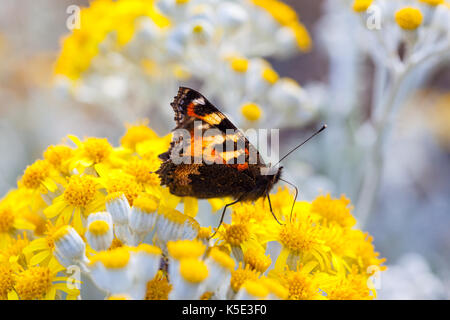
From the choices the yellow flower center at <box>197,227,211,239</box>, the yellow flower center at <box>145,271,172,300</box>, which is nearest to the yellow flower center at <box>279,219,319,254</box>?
the yellow flower center at <box>197,227,211,239</box>

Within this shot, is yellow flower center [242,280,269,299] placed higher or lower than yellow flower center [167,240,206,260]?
lower

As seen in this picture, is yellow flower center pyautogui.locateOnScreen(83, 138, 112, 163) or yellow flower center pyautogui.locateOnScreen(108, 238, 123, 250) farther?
yellow flower center pyautogui.locateOnScreen(83, 138, 112, 163)

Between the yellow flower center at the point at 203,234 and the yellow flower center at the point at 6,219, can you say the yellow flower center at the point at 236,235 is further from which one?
the yellow flower center at the point at 6,219

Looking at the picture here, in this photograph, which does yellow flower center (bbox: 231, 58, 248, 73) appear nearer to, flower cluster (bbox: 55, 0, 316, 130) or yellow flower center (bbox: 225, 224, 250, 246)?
flower cluster (bbox: 55, 0, 316, 130)

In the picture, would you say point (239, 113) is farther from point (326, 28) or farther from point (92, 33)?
point (326, 28)

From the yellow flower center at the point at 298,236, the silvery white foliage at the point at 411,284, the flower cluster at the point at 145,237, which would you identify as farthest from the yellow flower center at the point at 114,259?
the silvery white foliage at the point at 411,284

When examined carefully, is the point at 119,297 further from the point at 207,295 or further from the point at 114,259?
the point at 207,295
